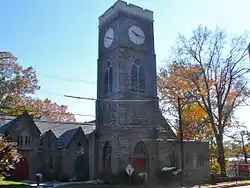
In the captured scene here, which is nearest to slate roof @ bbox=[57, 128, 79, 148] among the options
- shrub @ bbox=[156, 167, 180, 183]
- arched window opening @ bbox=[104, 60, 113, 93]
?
arched window opening @ bbox=[104, 60, 113, 93]

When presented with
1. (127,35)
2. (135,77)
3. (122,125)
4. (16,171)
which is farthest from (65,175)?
(127,35)

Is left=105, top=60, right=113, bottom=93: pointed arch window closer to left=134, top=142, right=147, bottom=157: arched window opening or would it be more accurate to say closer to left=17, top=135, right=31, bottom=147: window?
left=134, top=142, right=147, bottom=157: arched window opening

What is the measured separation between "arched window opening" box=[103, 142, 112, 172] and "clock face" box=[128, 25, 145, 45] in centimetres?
1172

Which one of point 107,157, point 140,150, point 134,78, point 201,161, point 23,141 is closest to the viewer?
point 140,150

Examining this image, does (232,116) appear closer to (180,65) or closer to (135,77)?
(180,65)

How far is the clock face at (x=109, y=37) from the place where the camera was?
35.0 meters

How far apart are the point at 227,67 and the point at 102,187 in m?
19.7

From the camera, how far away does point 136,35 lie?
34656 mm

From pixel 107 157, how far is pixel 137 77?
30.1 ft

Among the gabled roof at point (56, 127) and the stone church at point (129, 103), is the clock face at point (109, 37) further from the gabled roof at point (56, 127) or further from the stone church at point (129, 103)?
Answer: the gabled roof at point (56, 127)

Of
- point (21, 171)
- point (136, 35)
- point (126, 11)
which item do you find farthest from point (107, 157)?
point (126, 11)

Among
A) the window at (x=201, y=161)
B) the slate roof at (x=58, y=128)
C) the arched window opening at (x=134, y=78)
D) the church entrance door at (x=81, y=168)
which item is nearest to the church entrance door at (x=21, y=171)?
the slate roof at (x=58, y=128)

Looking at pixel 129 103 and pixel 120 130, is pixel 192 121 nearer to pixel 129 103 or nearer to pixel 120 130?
pixel 129 103

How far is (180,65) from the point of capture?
36.2m
